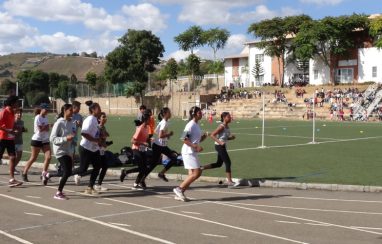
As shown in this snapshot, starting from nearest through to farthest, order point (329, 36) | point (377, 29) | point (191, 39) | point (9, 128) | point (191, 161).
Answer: point (191, 161) < point (9, 128) < point (377, 29) < point (329, 36) < point (191, 39)

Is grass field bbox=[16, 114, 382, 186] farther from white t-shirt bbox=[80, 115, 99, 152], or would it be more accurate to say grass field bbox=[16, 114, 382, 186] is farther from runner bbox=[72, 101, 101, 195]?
white t-shirt bbox=[80, 115, 99, 152]

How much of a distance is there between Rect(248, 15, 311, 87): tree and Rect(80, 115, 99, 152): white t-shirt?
6277cm

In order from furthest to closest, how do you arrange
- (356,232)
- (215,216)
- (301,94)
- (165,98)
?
1. (165,98)
2. (301,94)
3. (215,216)
4. (356,232)

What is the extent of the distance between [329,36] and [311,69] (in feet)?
24.6

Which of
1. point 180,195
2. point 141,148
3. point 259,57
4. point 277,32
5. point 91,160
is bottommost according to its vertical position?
point 180,195

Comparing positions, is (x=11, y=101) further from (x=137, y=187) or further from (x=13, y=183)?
(x=137, y=187)

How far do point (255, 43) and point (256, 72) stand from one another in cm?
435

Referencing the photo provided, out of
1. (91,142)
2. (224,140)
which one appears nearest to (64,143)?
(91,142)

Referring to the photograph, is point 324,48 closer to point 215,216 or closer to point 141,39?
point 141,39

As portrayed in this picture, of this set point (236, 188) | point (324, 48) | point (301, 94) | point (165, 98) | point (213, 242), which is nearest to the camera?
point (213, 242)

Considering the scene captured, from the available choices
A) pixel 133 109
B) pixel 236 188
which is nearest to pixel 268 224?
pixel 236 188

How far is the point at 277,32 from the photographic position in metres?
73.1

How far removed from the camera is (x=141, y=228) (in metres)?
8.16

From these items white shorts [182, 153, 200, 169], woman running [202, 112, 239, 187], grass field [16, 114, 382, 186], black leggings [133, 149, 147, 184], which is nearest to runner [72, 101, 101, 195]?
black leggings [133, 149, 147, 184]
